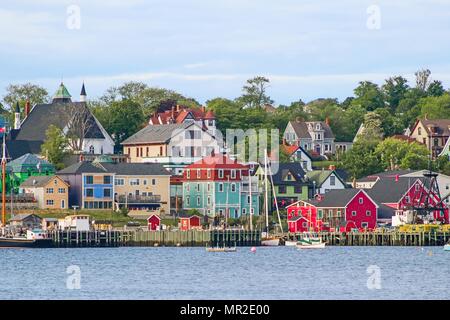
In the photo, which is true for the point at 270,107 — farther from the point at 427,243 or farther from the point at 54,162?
the point at 427,243

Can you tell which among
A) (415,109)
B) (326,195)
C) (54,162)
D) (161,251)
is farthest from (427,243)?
(415,109)

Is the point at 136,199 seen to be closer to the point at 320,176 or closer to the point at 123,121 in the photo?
the point at 320,176

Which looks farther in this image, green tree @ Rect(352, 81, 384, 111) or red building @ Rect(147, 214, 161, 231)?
green tree @ Rect(352, 81, 384, 111)

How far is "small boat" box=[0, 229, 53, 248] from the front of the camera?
99312 millimetres

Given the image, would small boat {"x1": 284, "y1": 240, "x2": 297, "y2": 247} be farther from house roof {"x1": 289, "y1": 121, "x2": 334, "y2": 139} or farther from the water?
house roof {"x1": 289, "y1": 121, "x2": 334, "y2": 139}

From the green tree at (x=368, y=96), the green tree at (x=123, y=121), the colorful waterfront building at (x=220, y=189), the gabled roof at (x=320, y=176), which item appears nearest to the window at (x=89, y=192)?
the colorful waterfront building at (x=220, y=189)

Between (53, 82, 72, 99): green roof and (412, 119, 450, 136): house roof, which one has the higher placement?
(53, 82, 72, 99): green roof

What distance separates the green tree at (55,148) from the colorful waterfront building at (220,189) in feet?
51.0

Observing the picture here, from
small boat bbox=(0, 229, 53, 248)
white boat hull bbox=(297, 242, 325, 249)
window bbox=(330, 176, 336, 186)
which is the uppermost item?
window bbox=(330, 176, 336, 186)

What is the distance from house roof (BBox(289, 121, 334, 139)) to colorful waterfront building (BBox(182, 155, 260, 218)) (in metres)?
41.4

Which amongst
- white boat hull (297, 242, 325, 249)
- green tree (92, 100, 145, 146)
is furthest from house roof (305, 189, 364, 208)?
green tree (92, 100, 145, 146)

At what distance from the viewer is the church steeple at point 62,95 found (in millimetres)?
152750

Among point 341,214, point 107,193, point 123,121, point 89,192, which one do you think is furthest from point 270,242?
point 123,121
